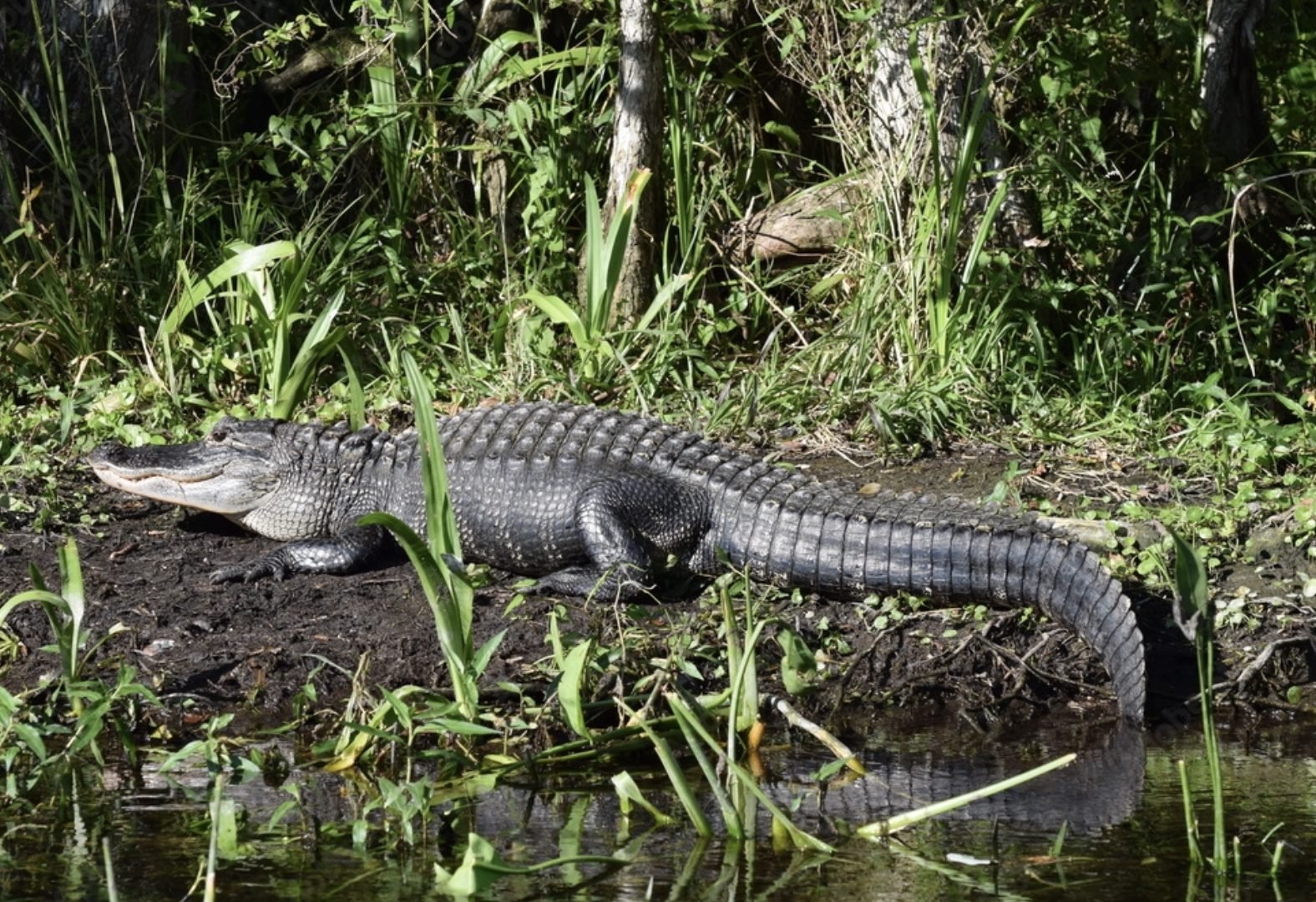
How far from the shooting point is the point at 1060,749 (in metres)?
4.33

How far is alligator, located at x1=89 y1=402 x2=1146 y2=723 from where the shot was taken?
4.90 m

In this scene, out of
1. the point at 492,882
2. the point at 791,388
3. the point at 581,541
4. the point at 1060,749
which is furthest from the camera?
the point at 791,388

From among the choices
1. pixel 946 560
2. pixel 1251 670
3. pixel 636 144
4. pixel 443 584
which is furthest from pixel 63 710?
pixel 636 144

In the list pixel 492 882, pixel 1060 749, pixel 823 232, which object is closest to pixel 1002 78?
pixel 823 232

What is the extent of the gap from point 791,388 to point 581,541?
1.58m

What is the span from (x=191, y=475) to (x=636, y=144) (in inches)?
100

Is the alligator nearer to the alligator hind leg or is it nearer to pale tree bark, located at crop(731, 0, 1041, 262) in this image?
the alligator hind leg

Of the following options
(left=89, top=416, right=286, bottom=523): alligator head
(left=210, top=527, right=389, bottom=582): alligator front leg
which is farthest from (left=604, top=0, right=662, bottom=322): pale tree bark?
(left=210, top=527, right=389, bottom=582): alligator front leg

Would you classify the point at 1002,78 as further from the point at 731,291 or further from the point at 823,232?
the point at 731,291

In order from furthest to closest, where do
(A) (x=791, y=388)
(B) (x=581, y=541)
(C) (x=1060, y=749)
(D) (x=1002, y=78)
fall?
(D) (x=1002, y=78)
(A) (x=791, y=388)
(B) (x=581, y=541)
(C) (x=1060, y=749)

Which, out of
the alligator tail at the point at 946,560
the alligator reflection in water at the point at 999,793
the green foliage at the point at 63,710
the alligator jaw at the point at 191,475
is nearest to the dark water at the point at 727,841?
the alligator reflection in water at the point at 999,793

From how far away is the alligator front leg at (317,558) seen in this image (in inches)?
215

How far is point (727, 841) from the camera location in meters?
3.46

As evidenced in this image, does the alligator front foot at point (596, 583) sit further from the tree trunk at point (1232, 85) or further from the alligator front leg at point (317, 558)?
the tree trunk at point (1232, 85)
